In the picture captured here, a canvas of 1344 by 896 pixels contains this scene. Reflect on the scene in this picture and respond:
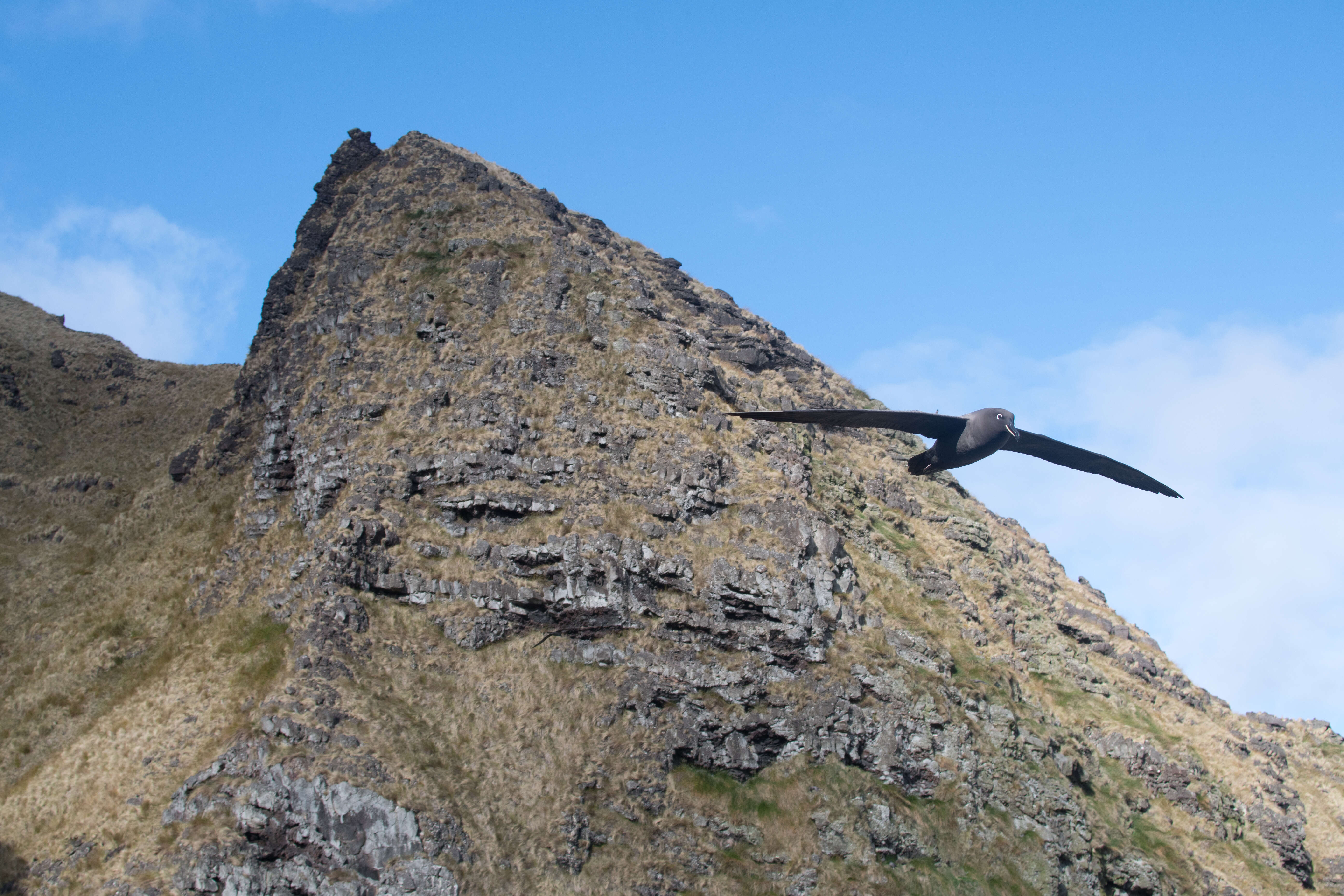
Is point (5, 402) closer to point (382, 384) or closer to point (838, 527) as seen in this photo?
point (382, 384)

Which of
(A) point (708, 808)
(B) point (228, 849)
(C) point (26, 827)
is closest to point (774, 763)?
(A) point (708, 808)

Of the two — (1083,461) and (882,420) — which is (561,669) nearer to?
(882,420)

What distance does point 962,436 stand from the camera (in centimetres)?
3183

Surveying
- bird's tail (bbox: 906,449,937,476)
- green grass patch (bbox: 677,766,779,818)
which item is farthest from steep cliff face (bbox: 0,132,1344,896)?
bird's tail (bbox: 906,449,937,476)

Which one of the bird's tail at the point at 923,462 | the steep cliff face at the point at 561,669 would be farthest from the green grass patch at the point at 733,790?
the bird's tail at the point at 923,462

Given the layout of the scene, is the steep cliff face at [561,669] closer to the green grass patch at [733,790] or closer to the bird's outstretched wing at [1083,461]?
the green grass patch at [733,790]

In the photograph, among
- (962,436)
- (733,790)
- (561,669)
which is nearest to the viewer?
(962,436)

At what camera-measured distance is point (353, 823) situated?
1186 inches

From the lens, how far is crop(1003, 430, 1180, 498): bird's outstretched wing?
1326 inches

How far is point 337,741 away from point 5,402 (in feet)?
139

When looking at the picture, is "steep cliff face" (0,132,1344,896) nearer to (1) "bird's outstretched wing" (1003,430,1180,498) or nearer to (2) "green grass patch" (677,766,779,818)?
(2) "green grass patch" (677,766,779,818)

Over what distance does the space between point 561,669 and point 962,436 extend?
16430mm

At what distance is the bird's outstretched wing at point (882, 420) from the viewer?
91.4 ft

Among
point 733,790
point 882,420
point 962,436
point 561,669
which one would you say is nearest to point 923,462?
point 962,436
